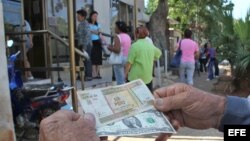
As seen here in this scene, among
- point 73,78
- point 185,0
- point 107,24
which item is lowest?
point 73,78

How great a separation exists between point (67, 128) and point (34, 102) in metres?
3.77

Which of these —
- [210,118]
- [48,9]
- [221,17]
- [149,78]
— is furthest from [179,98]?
[221,17]

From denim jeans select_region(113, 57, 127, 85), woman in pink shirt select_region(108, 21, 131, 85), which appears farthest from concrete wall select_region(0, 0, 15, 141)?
denim jeans select_region(113, 57, 127, 85)

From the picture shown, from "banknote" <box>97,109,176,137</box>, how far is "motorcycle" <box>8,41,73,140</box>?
3353 millimetres

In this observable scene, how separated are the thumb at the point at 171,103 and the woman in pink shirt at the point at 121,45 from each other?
594cm

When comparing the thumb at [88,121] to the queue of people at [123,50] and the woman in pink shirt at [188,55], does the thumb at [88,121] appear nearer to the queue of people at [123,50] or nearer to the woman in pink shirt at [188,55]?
the queue of people at [123,50]

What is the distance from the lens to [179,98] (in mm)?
1911

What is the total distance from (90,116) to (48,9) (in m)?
8.79

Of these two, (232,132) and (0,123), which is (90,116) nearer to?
(232,132)

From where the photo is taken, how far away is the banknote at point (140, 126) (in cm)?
166

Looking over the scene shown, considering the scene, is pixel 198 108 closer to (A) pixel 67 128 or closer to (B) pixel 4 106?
(A) pixel 67 128

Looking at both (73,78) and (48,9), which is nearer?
(73,78)

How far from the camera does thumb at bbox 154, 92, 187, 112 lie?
187cm

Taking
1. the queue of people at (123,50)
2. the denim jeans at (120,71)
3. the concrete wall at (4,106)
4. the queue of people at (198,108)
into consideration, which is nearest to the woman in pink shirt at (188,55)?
the queue of people at (123,50)
